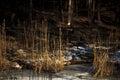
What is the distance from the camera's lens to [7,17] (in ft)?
30.1

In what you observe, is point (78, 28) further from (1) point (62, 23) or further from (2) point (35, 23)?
(2) point (35, 23)

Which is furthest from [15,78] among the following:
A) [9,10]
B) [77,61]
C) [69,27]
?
[9,10]

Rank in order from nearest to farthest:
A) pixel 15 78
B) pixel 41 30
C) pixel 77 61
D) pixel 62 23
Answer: pixel 15 78 < pixel 77 61 < pixel 41 30 < pixel 62 23

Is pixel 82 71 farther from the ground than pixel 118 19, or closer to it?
closer to it

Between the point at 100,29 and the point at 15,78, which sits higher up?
the point at 100,29

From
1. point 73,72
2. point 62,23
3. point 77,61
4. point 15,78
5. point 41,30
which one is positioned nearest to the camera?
point 15,78

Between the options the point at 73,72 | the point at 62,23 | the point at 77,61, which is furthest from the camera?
the point at 62,23

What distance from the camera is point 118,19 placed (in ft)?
31.0

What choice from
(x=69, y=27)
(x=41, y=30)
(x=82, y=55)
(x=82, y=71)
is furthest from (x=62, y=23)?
(x=82, y=71)

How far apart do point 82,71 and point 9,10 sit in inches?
176

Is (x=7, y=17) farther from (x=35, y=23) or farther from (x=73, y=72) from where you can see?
(x=73, y=72)

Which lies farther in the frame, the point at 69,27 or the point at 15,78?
the point at 69,27

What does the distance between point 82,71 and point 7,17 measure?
412cm

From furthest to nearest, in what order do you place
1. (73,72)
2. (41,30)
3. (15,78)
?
(41,30) → (73,72) → (15,78)
